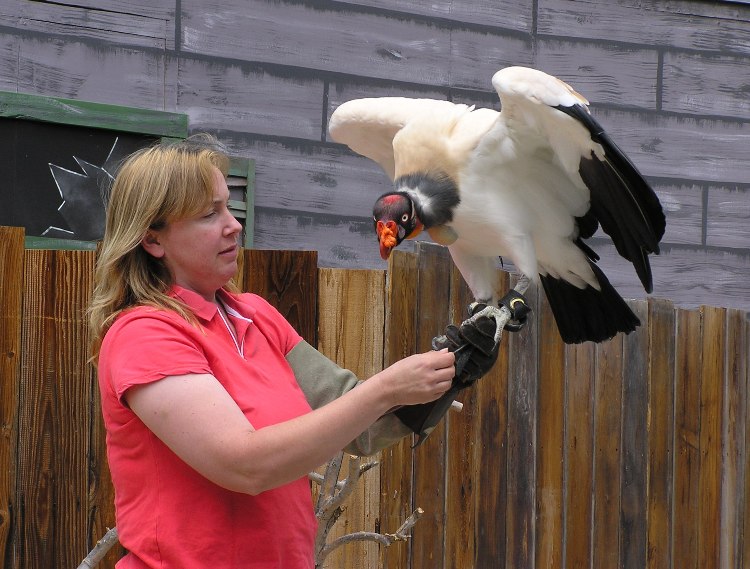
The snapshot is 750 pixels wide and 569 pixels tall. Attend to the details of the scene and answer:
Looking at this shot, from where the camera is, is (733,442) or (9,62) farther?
(733,442)

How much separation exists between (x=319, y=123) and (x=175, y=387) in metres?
2.96

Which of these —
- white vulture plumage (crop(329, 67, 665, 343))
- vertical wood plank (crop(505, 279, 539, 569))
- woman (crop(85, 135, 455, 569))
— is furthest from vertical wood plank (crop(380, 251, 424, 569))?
woman (crop(85, 135, 455, 569))

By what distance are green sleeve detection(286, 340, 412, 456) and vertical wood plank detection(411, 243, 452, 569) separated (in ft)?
4.05

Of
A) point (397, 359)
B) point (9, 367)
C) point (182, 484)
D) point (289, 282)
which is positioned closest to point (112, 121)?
point (289, 282)

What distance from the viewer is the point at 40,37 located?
380 centimetres

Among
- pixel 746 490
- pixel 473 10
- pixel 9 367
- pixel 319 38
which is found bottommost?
pixel 746 490

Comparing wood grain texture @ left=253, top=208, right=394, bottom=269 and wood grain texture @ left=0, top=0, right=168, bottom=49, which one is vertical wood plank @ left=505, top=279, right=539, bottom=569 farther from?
wood grain texture @ left=0, top=0, right=168, bottom=49

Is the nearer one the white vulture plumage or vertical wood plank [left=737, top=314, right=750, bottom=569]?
the white vulture plumage

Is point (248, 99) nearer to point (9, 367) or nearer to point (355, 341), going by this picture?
point (355, 341)

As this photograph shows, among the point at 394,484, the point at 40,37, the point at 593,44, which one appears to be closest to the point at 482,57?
the point at 593,44

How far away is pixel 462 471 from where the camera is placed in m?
3.30

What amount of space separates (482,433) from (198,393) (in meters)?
2.03

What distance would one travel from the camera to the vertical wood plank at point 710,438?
4016 mm

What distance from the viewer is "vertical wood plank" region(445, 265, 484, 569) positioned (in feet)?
10.7
